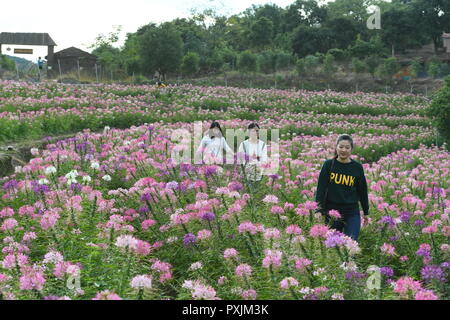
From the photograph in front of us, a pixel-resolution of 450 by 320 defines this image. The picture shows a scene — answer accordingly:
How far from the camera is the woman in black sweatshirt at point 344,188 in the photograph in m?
4.61

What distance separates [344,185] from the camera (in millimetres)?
4645

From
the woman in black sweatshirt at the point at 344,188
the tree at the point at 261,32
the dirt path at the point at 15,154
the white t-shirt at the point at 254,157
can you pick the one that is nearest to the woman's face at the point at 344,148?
the woman in black sweatshirt at the point at 344,188

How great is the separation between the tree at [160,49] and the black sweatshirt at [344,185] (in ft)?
84.8

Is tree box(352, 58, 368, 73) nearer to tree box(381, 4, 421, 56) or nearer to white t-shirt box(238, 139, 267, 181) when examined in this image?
tree box(381, 4, 421, 56)

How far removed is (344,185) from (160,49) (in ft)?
85.5

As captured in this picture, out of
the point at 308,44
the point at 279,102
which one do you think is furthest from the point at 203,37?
the point at 279,102

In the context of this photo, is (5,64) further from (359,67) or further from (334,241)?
(334,241)

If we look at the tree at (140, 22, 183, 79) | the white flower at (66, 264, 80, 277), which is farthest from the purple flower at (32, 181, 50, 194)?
the tree at (140, 22, 183, 79)

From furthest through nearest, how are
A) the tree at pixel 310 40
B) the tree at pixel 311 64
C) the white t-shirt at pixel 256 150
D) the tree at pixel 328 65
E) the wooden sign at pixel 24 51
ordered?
the wooden sign at pixel 24 51 < the tree at pixel 310 40 < the tree at pixel 311 64 < the tree at pixel 328 65 < the white t-shirt at pixel 256 150

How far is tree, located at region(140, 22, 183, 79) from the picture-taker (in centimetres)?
2911

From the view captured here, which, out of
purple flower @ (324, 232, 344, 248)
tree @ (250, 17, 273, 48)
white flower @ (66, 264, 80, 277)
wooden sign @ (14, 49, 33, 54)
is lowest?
white flower @ (66, 264, 80, 277)

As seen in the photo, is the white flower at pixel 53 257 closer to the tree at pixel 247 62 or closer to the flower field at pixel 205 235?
the flower field at pixel 205 235

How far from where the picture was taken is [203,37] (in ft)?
173

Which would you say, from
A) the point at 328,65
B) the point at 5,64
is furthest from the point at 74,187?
the point at 5,64
